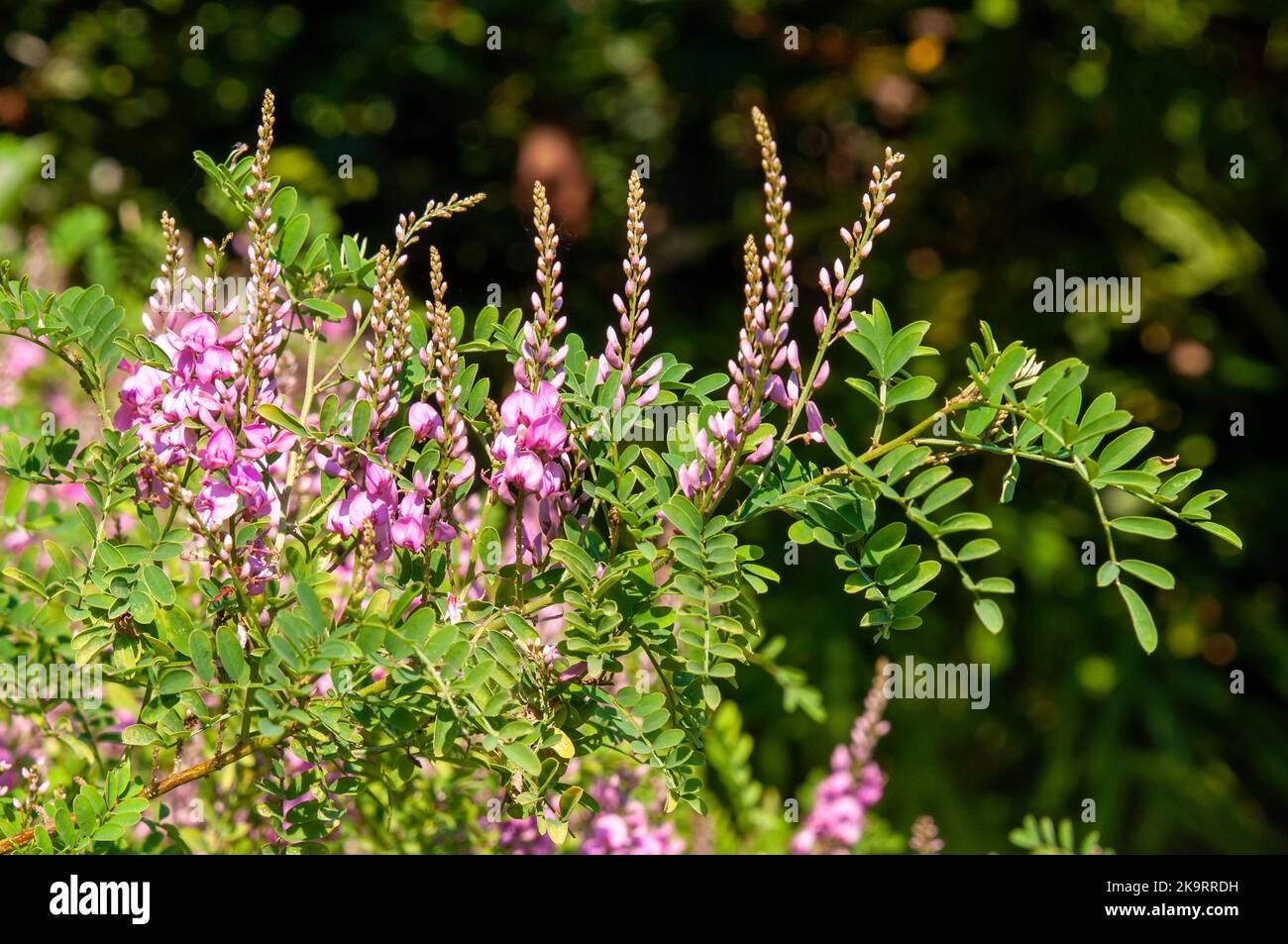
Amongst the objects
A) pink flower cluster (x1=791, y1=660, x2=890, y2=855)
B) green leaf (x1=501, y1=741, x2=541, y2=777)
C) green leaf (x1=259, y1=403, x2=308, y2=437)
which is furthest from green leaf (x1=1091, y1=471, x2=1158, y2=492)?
pink flower cluster (x1=791, y1=660, x2=890, y2=855)

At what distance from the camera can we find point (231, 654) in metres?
0.70

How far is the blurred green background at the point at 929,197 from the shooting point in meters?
2.83

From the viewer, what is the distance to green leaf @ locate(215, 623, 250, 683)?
695 millimetres

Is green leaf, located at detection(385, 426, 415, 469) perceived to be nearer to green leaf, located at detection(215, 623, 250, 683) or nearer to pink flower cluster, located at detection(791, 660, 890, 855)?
green leaf, located at detection(215, 623, 250, 683)

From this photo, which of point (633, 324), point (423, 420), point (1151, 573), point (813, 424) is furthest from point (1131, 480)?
point (423, 420)

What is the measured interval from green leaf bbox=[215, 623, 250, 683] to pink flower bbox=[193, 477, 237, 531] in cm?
6

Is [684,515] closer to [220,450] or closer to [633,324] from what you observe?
[633,324]

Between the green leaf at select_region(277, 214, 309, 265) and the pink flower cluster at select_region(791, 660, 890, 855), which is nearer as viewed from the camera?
the green leaf at select_region(277, 214, 309, 265)

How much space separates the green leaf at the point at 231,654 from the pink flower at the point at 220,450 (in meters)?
0.09

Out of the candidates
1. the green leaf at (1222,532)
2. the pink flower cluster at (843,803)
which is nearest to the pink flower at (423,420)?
the green leaf at (1222,532)

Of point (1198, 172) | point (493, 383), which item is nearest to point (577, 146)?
point (493, 383)

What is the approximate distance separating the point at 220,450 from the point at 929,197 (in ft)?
9.06
